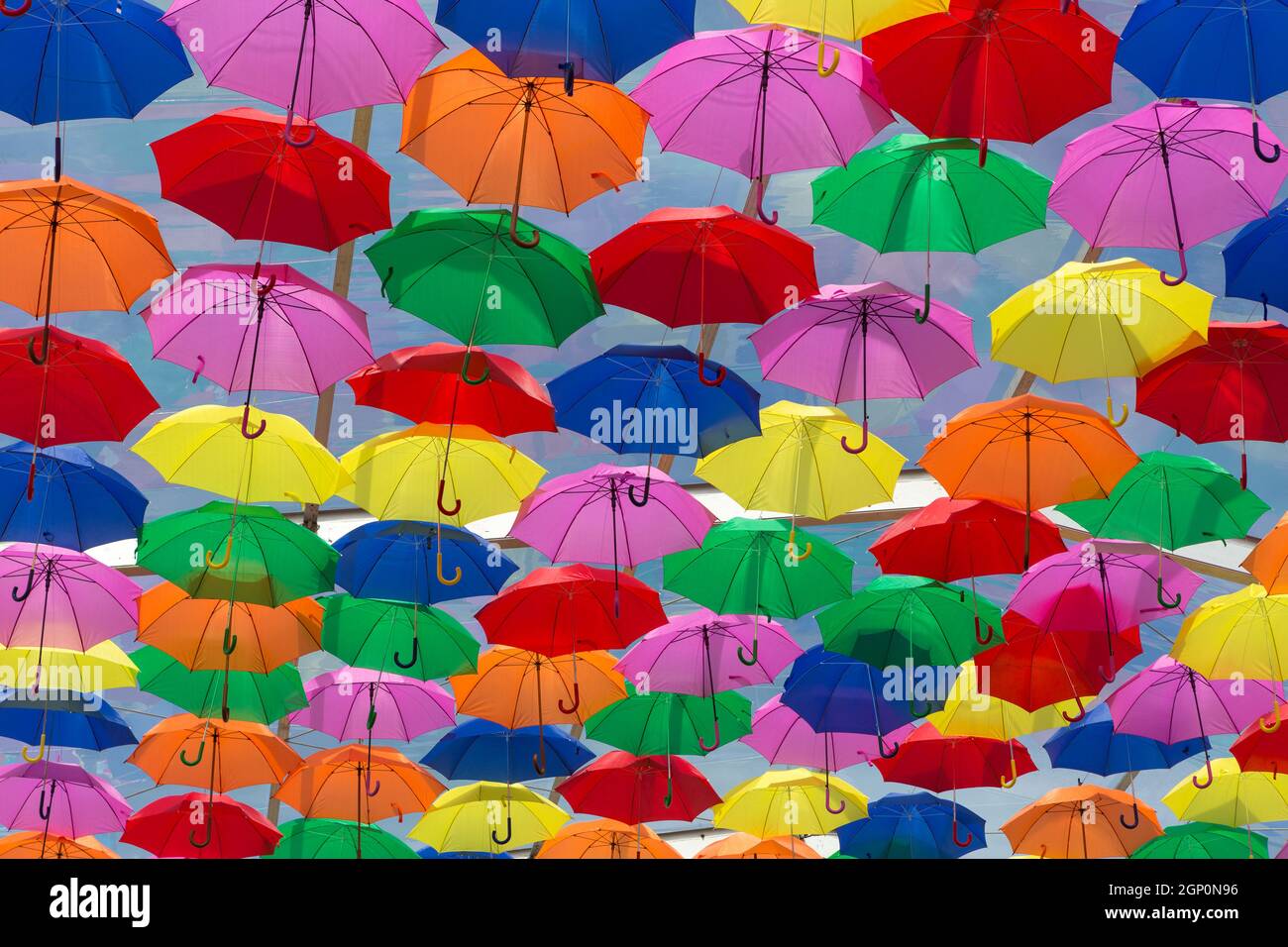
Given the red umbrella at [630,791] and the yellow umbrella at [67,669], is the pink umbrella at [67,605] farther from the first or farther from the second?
the red umbrella at [630,791]

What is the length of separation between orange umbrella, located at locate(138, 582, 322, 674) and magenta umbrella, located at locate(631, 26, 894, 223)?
4.64 metres

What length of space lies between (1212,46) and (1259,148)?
Answer: 2.02ft

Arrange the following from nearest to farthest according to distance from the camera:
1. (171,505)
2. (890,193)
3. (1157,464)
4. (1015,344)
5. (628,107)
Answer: (628,107) → (890,193) → (1015,344) → (1157,464) → (171,505)

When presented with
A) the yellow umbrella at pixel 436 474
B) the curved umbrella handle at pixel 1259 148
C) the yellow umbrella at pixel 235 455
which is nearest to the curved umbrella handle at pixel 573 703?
the yellow umbrella at pixel 436 474

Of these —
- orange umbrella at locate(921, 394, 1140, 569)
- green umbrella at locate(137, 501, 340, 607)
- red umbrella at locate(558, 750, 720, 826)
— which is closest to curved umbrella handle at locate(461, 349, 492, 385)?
green umbrella at locate(137, 501, 340, 607)

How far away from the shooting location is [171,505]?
12.6 meters

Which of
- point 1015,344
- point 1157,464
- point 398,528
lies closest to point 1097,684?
point 1157,464

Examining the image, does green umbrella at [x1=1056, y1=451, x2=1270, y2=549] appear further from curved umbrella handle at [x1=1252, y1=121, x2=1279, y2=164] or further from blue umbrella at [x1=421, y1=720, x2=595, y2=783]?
blue umbrella at [x1=421, y1=720, x2=595, y2=783]

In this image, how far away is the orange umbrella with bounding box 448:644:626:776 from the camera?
35.2ft

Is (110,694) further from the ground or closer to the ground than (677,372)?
closer to the ground

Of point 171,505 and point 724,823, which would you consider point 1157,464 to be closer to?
point 724,823

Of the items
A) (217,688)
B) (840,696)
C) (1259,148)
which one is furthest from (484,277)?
(840,696)

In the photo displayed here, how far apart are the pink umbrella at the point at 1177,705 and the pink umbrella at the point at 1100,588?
1.28 meters
